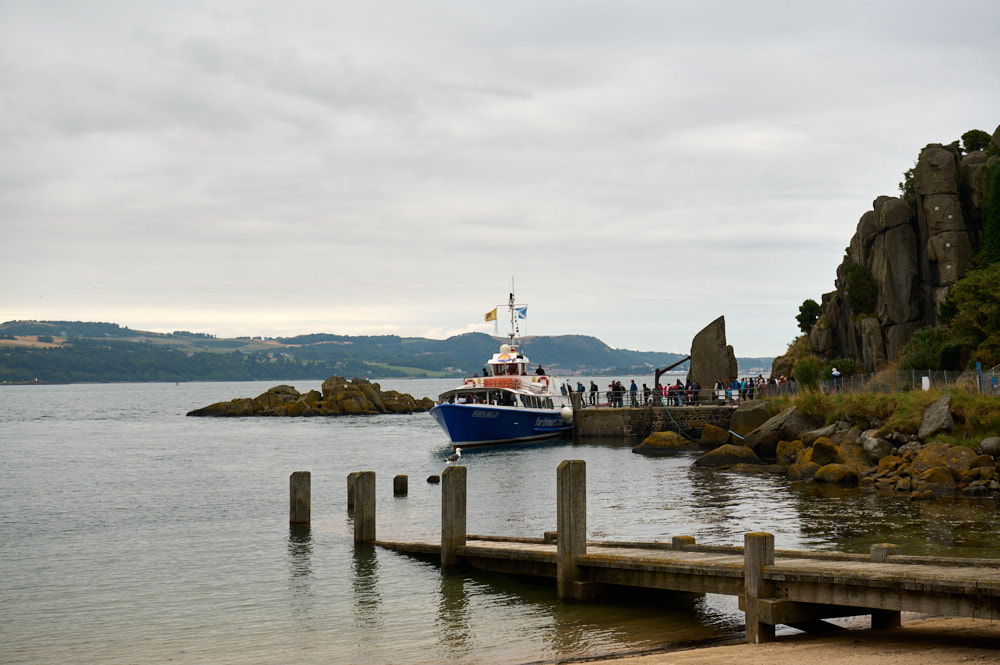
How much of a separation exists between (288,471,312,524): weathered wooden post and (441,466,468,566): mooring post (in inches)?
279

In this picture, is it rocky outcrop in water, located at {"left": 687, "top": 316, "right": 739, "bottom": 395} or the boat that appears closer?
the boat

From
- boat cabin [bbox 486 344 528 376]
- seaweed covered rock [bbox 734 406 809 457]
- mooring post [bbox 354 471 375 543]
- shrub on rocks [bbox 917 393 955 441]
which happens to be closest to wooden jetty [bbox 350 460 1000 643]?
mooring post [bbox 354 471 375 543]

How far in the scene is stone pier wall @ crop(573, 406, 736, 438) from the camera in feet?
179

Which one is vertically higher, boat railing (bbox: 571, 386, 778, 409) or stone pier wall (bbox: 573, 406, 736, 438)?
boat railing (bbox: 571, 386, 778, 409)

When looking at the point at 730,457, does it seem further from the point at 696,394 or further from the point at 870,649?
the point at 870,649

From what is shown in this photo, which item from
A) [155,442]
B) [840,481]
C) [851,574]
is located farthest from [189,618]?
[155,442]

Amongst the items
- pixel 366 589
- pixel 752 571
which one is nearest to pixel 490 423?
pixel 366 589

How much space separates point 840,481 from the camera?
30.5 metres

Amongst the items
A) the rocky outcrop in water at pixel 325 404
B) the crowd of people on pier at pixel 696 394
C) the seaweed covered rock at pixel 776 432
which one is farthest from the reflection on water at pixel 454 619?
the rocky outcrop in water at pixel 325 404

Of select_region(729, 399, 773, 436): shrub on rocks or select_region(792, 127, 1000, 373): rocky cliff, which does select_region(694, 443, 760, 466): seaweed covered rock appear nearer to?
select_region(729, 399, 773, 436): shrub on rocks

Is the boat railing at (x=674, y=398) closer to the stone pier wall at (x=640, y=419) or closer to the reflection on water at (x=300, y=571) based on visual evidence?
the stone pier wall at (x=640, y=419)

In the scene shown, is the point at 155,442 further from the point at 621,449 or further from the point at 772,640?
the point at 772,640

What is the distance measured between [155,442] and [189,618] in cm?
5133

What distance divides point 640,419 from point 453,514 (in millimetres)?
40192
